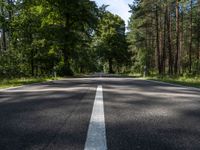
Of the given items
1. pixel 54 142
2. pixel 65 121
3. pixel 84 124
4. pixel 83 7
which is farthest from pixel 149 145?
pixel 83 7

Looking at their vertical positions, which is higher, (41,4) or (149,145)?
(41,4)

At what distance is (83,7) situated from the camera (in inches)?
1570

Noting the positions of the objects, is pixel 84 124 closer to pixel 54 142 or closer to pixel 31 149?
pixel 54 142

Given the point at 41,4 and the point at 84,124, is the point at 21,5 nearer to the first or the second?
the point at 41,4

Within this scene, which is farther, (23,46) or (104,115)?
(23,46)

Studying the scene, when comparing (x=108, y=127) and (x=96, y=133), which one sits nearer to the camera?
(x=96, y=133)

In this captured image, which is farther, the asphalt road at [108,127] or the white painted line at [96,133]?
the asphalt road at [108,127]

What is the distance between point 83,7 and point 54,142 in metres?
37.2

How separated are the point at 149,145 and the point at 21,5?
28833mm

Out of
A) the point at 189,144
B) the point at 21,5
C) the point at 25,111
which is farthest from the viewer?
the point at 21,5

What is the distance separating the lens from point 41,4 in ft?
129

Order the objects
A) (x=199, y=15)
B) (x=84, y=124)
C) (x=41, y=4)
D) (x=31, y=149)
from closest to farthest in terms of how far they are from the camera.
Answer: (x=31, y=149)
(x=84, y=124)
(x=41, y=4)
(x=199, y=15)

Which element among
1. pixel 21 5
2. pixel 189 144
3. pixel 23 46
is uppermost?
pixel 21 5

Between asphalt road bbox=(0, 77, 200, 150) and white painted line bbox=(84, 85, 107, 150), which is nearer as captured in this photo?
white painted line bbox=(84, 85, 107, 150)
